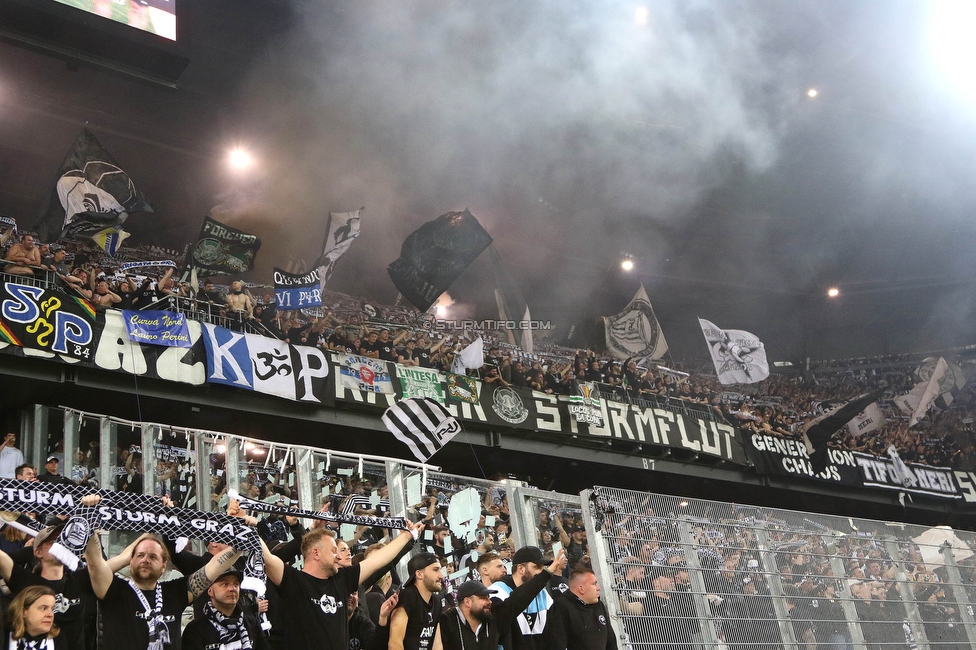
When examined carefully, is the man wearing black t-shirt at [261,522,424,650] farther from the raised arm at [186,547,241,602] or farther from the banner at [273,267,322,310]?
the banner at [273,267,322,310]

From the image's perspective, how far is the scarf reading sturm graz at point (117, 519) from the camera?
365 centimetres

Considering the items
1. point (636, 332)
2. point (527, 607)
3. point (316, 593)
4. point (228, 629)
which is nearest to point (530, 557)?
point (527, 607)

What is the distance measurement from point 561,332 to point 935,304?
37.4ft

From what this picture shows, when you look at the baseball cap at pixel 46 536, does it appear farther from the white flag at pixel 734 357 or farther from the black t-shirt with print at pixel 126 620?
the white flag at pixel 734 357

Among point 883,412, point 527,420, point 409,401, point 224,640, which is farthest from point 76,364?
point 883,412

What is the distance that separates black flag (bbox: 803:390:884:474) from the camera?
19.6m

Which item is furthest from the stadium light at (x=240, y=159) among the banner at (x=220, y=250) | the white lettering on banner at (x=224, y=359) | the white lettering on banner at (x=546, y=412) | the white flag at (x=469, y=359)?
the white lettering on banner at (x=546, y=412)

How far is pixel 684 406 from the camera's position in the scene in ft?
61.8

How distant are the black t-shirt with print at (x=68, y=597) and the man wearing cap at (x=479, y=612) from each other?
6.39 ft

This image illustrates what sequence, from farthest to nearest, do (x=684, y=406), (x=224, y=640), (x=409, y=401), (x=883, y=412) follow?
Result: (x=883, y=412)
(x=684, y=406)
(x=409, y=401)
(x=224, y=640)

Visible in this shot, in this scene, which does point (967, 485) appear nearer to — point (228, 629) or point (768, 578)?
point (768, 578)

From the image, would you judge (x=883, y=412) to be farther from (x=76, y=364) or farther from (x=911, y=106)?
(x=76, y=364)

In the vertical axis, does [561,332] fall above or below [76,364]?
above

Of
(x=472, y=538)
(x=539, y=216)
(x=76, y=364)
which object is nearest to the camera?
(x=472, y=538)
